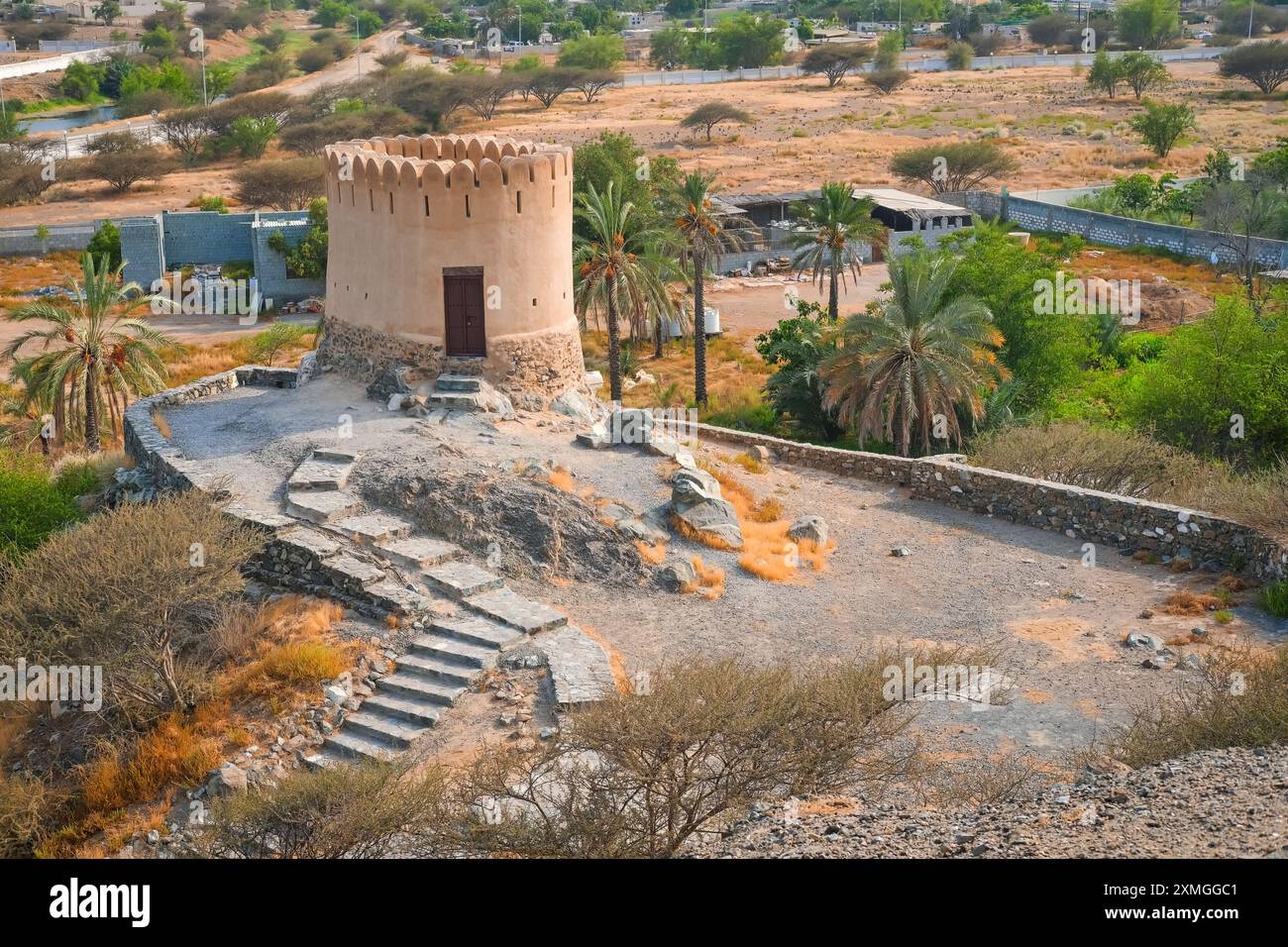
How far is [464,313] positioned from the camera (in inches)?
816

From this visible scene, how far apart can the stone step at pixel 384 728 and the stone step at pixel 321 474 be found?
176 inches

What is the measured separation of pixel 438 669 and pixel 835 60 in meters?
81.0

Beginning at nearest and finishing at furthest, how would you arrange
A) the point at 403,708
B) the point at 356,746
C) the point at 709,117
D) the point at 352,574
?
the point at 356,746 < the point at 403,708 < the point at 352,574 < the point at 709,117

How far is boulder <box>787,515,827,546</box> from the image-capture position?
60.8 feet

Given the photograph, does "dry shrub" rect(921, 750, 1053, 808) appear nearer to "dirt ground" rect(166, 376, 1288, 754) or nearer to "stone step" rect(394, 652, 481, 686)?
"dirt ground" rect(166, 376, 1288, 754)

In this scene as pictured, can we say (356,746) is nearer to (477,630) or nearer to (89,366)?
(477,630)

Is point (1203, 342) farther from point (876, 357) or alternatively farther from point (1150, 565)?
point (1150, 565)

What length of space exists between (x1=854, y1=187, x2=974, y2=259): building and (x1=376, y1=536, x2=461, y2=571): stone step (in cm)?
3153

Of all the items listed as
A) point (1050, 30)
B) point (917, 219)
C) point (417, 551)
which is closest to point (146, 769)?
point (417, 551)

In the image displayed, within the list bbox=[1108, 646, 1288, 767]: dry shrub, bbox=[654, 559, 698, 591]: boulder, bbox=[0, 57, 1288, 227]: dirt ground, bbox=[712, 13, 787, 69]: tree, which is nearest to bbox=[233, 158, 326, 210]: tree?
bbox=[0, 57, 1288, 227]: dirt ground
